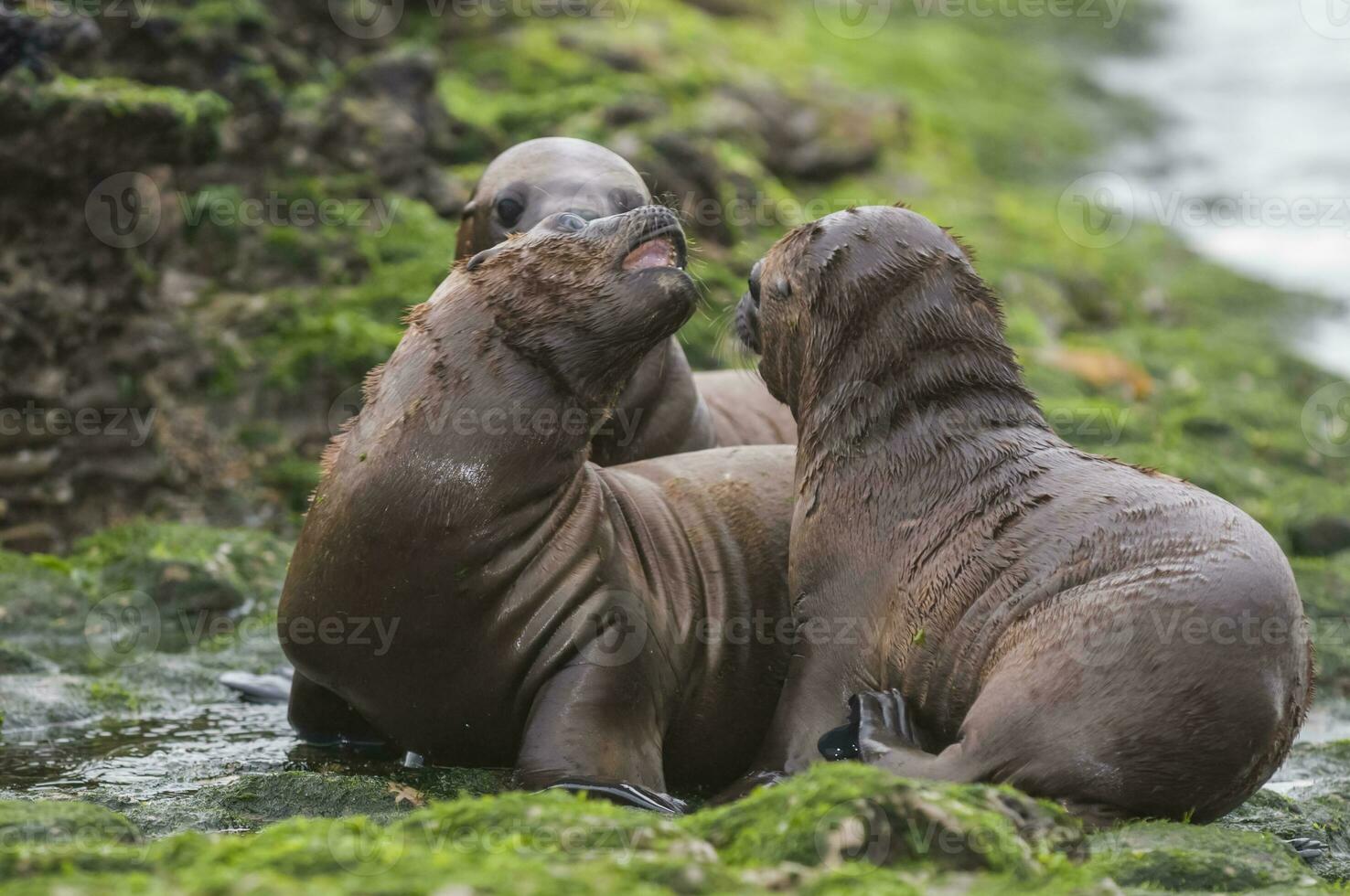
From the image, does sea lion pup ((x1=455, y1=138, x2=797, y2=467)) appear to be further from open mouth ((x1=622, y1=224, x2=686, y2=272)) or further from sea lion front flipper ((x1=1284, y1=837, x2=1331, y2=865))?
sea lion front flipper ((x1=1284, y1=837, x2=1331, y2=865))

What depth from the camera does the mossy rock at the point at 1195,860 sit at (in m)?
4.62

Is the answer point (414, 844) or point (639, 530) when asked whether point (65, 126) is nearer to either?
point (639, 530)

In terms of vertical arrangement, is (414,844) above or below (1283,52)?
below

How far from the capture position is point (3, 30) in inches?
360

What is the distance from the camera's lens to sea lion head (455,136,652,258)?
835 centimetres

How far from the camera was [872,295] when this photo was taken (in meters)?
6.68

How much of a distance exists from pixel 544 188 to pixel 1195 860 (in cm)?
497

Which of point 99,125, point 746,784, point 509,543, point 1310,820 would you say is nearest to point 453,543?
point 509,543

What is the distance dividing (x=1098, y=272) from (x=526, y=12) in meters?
7.18

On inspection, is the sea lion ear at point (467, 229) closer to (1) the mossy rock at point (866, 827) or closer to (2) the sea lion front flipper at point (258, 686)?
(2) the sea lion front flipper at point (258, 686)

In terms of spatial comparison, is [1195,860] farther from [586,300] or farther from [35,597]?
[35,597]

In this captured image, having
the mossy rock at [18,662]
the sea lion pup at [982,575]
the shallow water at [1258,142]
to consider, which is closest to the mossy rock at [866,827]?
the sea lion pup at [982,575]

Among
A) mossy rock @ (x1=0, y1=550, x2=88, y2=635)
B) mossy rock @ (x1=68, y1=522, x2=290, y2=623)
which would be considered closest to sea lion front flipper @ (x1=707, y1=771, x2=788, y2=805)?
mossy rock @ (x1=68, y1=522, x2=290, y2=623)

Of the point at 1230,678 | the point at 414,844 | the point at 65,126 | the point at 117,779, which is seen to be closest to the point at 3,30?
the point at 65,126
